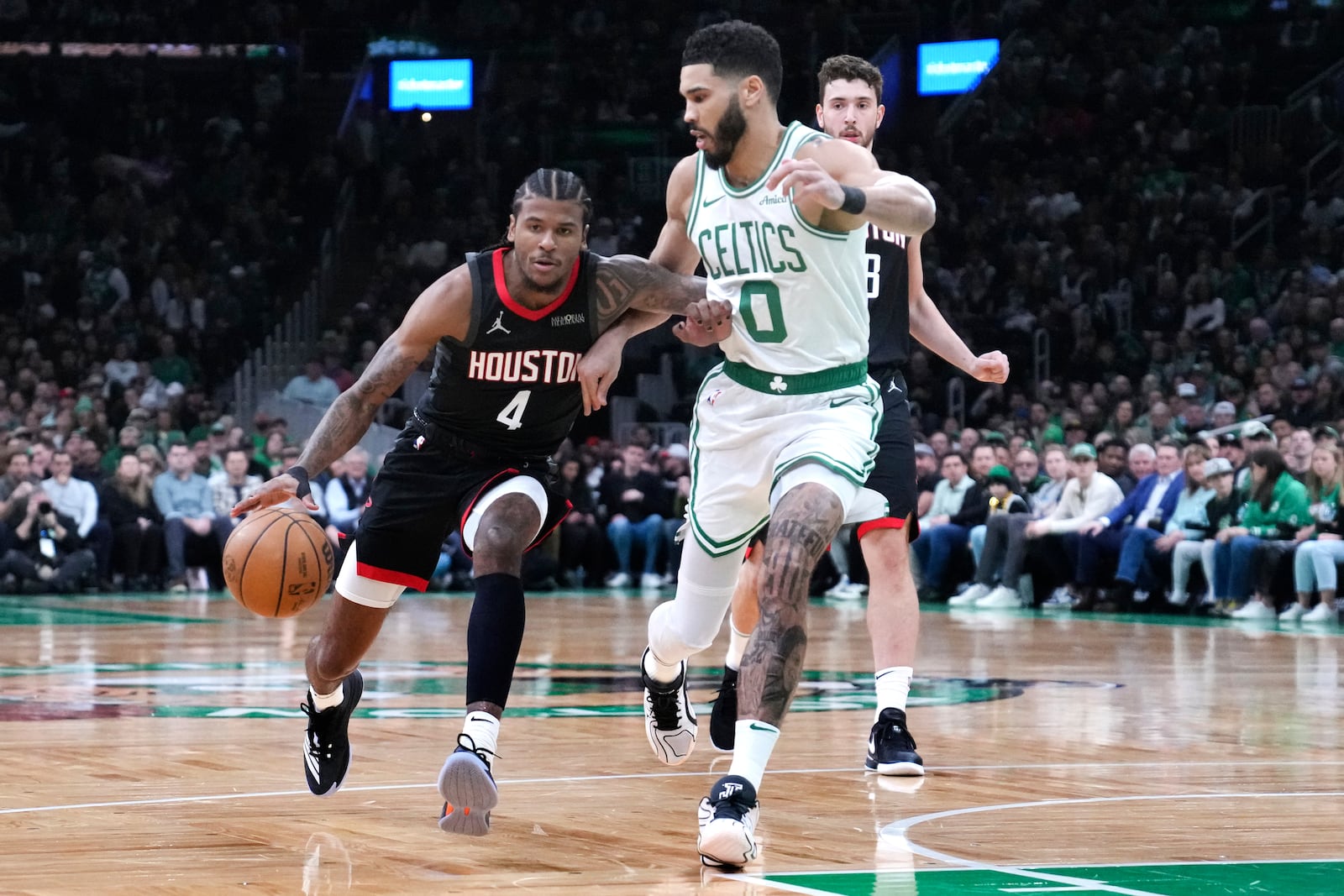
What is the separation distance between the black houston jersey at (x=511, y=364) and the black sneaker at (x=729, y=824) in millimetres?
1374

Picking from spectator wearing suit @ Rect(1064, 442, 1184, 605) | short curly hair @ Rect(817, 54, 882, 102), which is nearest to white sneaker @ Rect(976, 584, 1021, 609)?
spectator wearing suit @ Rect(1064, 442, 1184, 605)

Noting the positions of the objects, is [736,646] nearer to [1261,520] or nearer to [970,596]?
[1261,520]

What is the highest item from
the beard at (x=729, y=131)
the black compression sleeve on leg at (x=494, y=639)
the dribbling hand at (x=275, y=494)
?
the beard at (x=729, y=131)

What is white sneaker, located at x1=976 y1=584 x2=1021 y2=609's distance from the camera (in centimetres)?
1552

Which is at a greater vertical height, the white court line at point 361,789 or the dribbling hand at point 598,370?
the dribbling hand at point 598,370

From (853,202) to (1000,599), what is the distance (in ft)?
36.5

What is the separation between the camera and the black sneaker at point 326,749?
17.3 feet

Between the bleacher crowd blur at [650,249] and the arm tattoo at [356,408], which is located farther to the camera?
the bleacher crowd blur at [650,249]

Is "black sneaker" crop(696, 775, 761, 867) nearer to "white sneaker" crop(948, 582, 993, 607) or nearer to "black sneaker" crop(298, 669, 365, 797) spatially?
"black sneaker" crop(298, 669, 365, 797)

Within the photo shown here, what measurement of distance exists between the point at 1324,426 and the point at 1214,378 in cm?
532

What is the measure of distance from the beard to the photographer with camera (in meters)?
12.3

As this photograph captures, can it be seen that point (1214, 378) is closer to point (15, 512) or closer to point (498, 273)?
point (15, 512)

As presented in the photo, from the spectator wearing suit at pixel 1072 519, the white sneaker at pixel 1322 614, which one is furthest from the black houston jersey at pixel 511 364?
the spectator wearing suit at pixel 1072 519

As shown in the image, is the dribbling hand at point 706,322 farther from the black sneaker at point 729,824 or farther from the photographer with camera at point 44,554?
the photographer with camera at point 44,554
